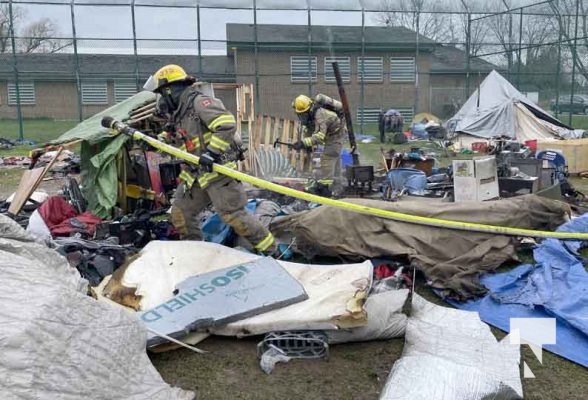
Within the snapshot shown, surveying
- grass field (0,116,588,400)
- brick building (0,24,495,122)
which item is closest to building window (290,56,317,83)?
brick building (0,24,495,122)

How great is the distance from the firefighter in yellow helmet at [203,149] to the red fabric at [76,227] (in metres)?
1.36

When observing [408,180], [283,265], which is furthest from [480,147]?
[283,265]

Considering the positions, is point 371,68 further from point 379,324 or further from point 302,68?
point 379,324

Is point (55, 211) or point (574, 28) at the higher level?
point (574, 28)

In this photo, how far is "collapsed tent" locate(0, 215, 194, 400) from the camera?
2.17 m

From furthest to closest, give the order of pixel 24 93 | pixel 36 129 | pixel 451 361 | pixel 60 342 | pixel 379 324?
1. pixel 36 129
2. pixel 24 93
3. pixel 379 324
4. pixel 451 361
5. pixel 60 342

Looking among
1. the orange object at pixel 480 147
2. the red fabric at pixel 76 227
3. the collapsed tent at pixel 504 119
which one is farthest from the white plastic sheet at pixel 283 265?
the collapsed tent at pixel 504 119

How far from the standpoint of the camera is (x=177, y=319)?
343cm

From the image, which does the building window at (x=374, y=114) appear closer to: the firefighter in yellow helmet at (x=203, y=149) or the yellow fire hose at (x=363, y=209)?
the firefighter in yellow helmet at (x=203, y=149)

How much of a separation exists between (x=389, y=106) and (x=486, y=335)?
17296 millimetres

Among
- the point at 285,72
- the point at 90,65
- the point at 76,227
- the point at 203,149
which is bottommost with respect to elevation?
the point at 76,227

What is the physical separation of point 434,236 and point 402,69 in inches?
631

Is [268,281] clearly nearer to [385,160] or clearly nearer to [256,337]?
[256,337]

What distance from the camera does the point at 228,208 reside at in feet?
15.8
